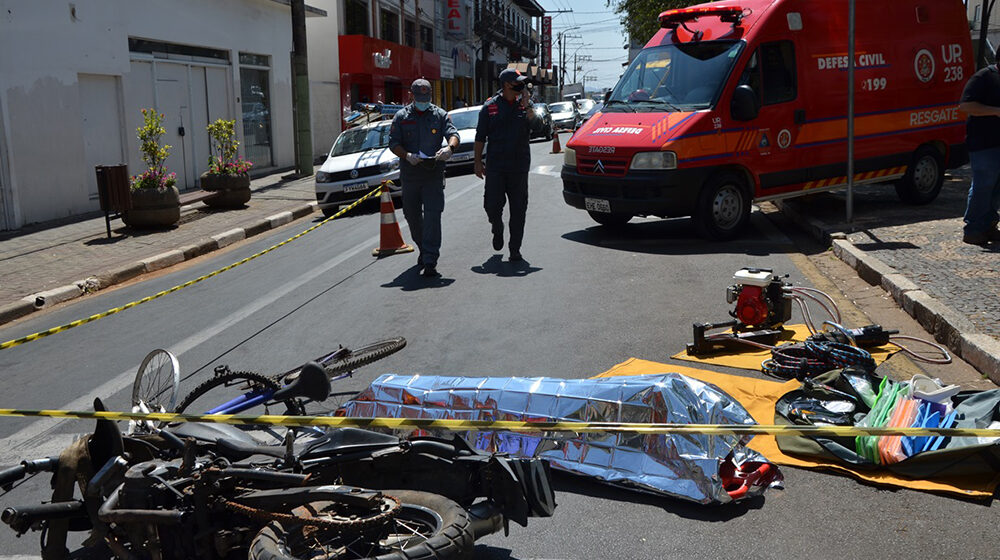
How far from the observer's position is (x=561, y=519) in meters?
3.97

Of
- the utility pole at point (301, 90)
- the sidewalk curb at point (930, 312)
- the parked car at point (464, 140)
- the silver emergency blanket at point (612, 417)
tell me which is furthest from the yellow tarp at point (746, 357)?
the utility pole at point (301, 90)

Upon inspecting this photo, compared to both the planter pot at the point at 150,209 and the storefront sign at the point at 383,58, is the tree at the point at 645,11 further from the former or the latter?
the planter pot at the point at 150,209

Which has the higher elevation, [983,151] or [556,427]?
[983,151]

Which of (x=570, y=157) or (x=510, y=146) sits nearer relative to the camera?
(x=510, y=146)

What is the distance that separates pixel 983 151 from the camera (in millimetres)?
9016

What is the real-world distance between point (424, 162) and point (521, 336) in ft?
10.5

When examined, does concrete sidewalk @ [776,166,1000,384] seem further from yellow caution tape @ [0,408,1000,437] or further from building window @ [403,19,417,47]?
building window @ [403,19,417,47]

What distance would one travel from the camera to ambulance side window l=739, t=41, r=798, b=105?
11000 mm

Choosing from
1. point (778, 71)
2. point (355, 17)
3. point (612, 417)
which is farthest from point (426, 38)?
point (612, 417)

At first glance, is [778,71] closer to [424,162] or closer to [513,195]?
[513,195]

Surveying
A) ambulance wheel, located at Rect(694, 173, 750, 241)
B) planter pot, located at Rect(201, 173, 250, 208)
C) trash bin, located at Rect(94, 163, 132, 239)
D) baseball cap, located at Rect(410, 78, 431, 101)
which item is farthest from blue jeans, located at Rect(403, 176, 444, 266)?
planter pot, located at Rect(201, 173, 250, 208)

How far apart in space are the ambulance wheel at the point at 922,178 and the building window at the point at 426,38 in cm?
3730

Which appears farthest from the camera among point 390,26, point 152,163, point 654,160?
point 390,26

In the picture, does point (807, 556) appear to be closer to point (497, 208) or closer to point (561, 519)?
point (561, 519)
